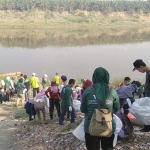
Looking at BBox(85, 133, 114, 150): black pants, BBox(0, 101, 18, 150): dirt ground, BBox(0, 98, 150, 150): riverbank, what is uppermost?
BBox(85, 133, 114, 150): black pants

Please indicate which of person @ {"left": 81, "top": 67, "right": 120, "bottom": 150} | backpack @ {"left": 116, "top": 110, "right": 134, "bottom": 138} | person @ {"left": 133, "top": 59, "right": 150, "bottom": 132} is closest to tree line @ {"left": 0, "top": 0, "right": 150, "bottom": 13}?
person @ {"left": 133, "top": 59, "right": 150, "bottom": 132}

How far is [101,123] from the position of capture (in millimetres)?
3676

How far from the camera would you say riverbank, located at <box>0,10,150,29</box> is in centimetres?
7250

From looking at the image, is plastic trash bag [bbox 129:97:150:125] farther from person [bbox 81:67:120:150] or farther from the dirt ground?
the dirt ground

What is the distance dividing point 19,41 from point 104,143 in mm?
42536

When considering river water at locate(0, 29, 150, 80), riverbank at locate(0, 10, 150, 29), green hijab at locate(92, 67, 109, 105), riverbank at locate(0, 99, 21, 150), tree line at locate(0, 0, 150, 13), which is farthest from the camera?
tree line at locate(0, 0, 150, 13)

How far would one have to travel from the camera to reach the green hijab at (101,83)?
12.4 ft

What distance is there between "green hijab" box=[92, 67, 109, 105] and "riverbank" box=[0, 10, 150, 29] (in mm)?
65559

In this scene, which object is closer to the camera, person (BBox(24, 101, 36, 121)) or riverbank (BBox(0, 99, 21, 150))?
riverbank (BBox(0, 99, 21, 150))

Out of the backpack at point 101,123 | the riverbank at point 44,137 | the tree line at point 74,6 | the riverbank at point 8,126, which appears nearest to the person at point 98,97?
the backpack at point 101,123

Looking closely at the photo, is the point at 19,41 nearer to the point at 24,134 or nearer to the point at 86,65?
the point at 86,65

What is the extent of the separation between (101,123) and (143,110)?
1838 millimetres

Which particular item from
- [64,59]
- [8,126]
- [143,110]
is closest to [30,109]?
[8,126]

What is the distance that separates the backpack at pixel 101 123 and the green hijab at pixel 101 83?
5.8 inches
